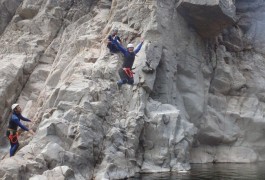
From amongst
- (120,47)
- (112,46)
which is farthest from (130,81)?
(112,46)

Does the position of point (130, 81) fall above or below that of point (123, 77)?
below

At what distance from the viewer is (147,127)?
20.7 metres

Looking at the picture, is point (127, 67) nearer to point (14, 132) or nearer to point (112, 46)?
point (112, 46)

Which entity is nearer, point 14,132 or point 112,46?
point 14,132

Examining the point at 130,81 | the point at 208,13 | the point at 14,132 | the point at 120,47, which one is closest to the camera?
the point at 14,132

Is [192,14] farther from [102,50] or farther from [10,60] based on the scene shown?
[10,60]

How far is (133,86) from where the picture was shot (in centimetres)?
2167

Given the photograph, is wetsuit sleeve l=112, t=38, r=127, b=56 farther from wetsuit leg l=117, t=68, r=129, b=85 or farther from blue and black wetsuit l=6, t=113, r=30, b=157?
blue and black wetsuit l=6, t=113, r=30, b=157

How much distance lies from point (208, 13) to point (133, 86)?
802cm

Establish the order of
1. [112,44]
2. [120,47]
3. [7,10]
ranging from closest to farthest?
[120,47]
[112,44]
[7,10]

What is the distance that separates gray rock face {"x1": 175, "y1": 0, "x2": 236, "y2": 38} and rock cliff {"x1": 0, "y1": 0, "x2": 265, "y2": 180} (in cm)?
7

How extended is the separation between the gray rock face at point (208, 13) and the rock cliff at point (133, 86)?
0.07m

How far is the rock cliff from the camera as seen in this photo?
58.6 feet

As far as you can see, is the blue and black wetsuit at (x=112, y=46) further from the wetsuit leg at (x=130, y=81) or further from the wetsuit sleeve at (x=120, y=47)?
the wetsuit leg at (x=130, y=81)
